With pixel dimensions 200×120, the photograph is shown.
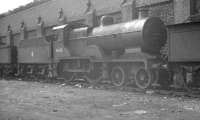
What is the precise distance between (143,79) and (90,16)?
12.4 meters

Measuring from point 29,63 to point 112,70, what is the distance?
28.9 feet

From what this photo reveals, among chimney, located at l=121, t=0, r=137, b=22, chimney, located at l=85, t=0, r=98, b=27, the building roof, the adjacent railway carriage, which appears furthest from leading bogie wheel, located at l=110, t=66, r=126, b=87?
chimney, located at l=85, t=0, r=98, b=27

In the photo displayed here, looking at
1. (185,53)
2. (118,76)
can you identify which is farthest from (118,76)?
(185,53)

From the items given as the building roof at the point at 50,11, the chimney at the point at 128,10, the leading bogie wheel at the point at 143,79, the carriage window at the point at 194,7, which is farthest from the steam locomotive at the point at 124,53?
the building roof at the point at 50,11

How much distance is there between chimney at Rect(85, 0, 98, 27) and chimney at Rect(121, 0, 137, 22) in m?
3.64

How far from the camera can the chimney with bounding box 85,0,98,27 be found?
22.8 meters

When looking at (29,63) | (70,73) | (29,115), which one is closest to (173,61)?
(29,115)

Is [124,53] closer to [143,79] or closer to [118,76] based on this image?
[118,76]

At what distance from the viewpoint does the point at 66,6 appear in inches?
1109

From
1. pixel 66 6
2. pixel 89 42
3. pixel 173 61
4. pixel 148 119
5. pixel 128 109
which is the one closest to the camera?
pixel 148 119

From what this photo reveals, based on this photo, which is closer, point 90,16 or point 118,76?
point 118,76

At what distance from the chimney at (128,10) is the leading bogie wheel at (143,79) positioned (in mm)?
7476

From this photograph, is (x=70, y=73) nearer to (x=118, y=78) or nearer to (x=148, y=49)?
(x=118, y=78)

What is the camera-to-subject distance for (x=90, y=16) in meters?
23.2
